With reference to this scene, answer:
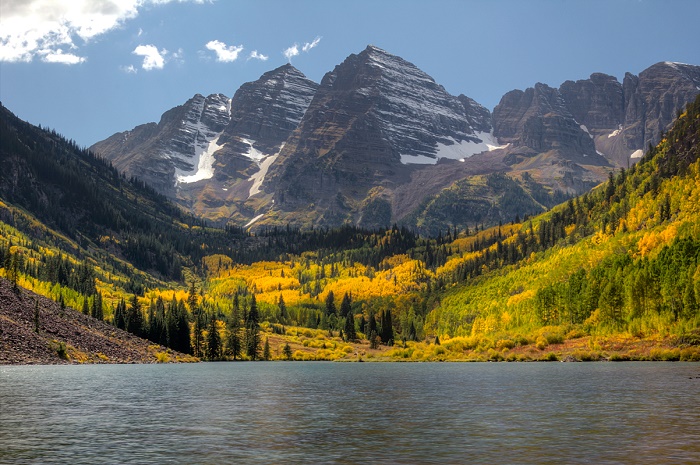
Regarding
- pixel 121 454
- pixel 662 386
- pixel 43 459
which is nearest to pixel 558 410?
pixel 662 386

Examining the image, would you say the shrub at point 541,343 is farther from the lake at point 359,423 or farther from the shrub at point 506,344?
the lake at point 359,423

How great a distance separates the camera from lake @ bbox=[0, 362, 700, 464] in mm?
39312

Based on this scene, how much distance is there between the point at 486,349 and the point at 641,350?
158 feet

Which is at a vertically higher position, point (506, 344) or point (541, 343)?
point (541, 343)

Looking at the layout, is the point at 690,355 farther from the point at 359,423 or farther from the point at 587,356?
the point at 359,423

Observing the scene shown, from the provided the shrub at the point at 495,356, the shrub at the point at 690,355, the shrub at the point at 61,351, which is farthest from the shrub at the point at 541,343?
the shrub at the point at 61,351

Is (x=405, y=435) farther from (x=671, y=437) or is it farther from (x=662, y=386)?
(x=662, y=386)

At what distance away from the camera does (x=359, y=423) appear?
53.4m

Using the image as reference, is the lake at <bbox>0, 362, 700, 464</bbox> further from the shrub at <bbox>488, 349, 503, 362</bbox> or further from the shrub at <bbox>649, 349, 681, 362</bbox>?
the shrub at <bbox>488, 349, 503, 362</bbox>

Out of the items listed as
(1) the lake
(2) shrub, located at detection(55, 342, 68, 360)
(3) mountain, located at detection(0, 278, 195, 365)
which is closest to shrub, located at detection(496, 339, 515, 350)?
(3) mountain, located at detection(0, 278, 195, 365)

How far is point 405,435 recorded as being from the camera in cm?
4662

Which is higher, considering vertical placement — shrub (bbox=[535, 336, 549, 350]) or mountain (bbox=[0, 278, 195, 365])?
mountain (bbox=[0, 278, 195, 365])

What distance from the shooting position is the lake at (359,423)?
3931 centimetres

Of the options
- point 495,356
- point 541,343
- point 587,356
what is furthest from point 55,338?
point 587,356
